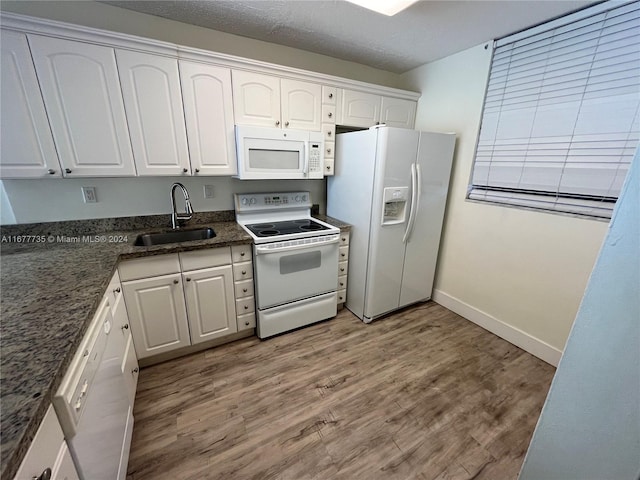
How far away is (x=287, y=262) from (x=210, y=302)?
649mm

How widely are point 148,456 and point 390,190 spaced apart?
2266mm

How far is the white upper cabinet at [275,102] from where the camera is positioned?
200 cm

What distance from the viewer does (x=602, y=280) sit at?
734mm

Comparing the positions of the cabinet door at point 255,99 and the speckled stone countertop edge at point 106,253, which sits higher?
the cabinet door at point 255,99

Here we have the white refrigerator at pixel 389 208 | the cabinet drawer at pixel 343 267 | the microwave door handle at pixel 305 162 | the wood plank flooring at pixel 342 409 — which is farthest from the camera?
the cabinet drawer at pixel 343 267

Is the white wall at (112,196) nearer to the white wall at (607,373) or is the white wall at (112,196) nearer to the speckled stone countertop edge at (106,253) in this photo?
the speckled stone countertop edge at (106,253)

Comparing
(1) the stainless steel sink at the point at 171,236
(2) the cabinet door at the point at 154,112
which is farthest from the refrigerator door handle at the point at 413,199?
(2) the cabinet door at the point at 154,112

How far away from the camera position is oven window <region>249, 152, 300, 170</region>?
209cm

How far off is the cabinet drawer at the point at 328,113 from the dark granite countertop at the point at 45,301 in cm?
126

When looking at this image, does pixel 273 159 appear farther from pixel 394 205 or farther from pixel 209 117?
pixel 394 205

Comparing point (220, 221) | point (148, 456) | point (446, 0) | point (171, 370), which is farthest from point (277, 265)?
point (446, 0)

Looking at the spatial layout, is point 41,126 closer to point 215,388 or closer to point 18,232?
point 18,232

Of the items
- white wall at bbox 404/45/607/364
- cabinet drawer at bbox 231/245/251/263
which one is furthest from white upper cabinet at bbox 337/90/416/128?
cabinet drawer at bbox 231/245/251/263

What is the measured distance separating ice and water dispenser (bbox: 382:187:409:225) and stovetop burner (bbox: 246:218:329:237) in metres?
0.55
